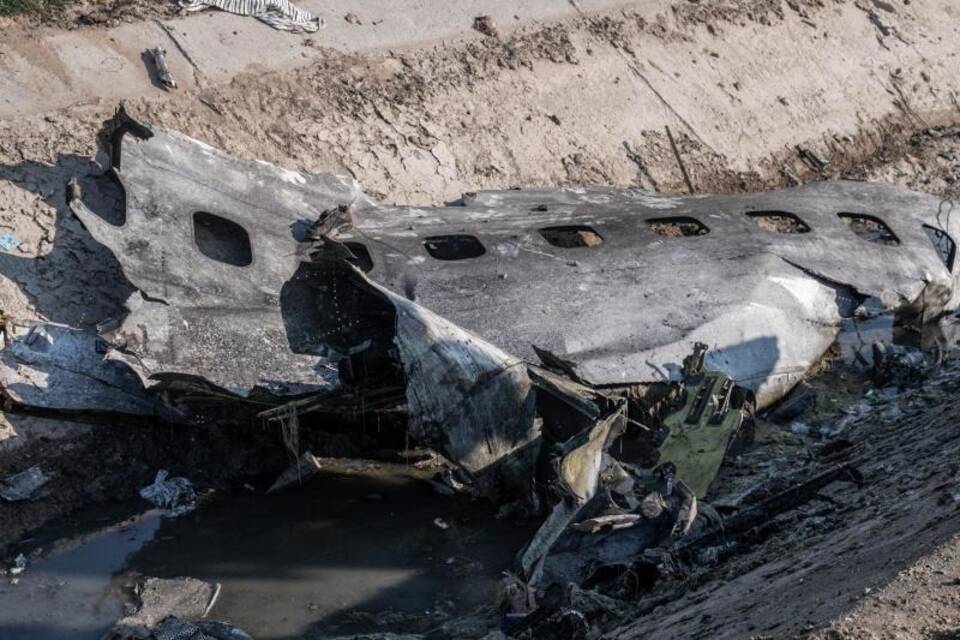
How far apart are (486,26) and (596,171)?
6.07ft

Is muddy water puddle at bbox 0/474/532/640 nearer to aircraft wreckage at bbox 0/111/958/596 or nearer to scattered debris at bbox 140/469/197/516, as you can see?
scattered debris at bbox 140/469/197/516

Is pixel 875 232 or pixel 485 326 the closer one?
pixel 485 326

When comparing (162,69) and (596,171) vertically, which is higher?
(162,69)

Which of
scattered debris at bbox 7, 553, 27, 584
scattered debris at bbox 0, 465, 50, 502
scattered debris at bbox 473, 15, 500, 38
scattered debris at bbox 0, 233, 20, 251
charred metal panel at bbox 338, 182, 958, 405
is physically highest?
scattered debris at bbox 473, 15, 500, 38

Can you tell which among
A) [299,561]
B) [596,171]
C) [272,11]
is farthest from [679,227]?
[299,561]

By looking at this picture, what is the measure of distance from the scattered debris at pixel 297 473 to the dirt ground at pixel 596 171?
0.17m

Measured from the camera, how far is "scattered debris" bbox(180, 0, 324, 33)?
12.4 m

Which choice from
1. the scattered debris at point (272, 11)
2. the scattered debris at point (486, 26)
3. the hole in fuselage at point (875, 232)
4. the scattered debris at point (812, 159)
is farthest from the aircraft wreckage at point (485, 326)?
the scattered debris at point (812, 159)

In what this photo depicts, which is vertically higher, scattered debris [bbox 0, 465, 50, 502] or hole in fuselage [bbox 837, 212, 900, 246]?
hole in fuselage [bbox 837, 212, 900, 246]

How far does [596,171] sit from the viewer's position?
1303 cm

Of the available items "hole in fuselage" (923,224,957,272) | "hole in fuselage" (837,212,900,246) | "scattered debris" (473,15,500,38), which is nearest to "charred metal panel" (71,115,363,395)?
"scattered debris" (473,15,500,38)

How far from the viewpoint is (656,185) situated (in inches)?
523

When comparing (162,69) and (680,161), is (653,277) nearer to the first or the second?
(680,161)

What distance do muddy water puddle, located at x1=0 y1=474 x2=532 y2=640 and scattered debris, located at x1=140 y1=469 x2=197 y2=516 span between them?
8 cm
